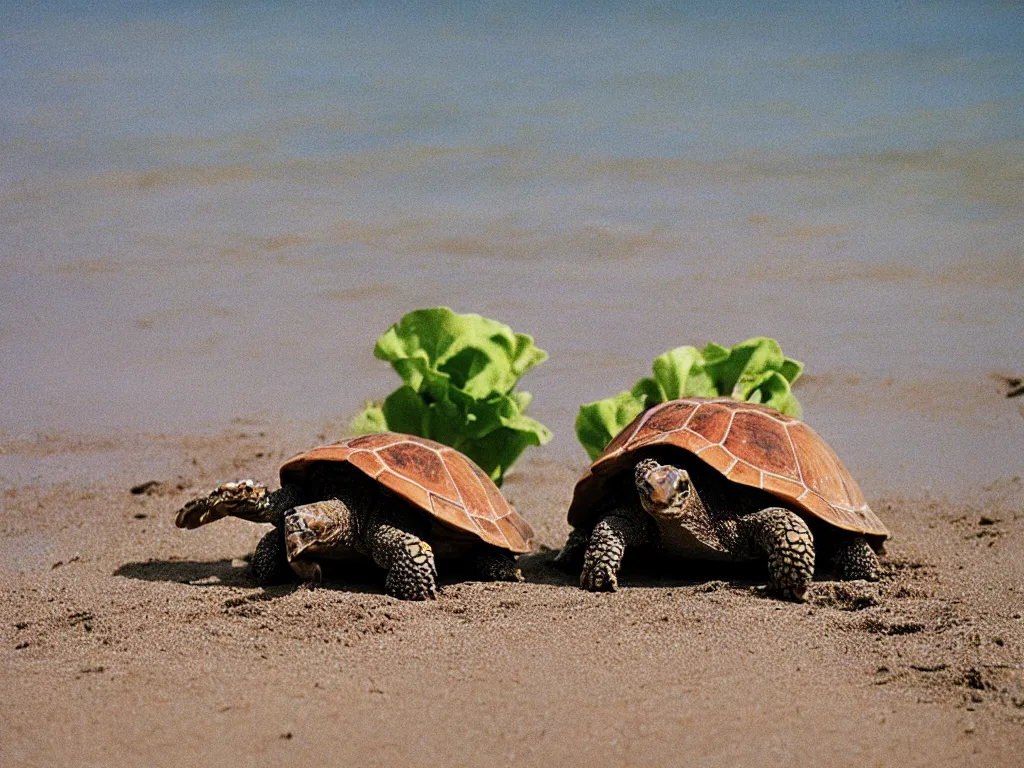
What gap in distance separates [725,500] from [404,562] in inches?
60.4

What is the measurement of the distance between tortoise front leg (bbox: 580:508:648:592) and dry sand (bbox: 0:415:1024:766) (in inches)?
4.6

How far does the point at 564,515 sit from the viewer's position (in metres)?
7.47

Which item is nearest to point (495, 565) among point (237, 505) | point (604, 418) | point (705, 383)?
point (237, 505)

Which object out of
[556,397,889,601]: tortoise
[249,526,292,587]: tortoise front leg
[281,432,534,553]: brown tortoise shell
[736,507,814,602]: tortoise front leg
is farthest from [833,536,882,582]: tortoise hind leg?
[249,526,292,587]: tortoise front leg

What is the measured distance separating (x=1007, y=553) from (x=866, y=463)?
215 centimetres

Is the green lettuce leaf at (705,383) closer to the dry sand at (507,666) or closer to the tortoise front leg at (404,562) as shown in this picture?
the dry sand at (507,666)

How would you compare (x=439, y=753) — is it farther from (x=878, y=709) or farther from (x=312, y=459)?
(x=312, y=459)

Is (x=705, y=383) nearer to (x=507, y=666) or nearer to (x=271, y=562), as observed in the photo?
(x=271, y=562)

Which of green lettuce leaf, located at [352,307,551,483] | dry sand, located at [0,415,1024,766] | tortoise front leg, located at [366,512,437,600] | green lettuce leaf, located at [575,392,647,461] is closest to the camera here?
dry sand, located at [0,415,1024,766]

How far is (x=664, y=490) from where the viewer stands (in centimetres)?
554

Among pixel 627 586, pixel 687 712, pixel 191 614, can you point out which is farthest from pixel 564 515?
pixel 687 712

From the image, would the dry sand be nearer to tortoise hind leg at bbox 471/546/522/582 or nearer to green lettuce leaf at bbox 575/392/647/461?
tortoise hind leg at bbox 471/546/522/582

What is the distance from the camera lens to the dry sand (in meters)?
3.99

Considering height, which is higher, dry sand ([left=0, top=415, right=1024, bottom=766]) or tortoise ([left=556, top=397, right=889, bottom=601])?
tortoise ([left=556, top=397, right=889, bottom=601])
